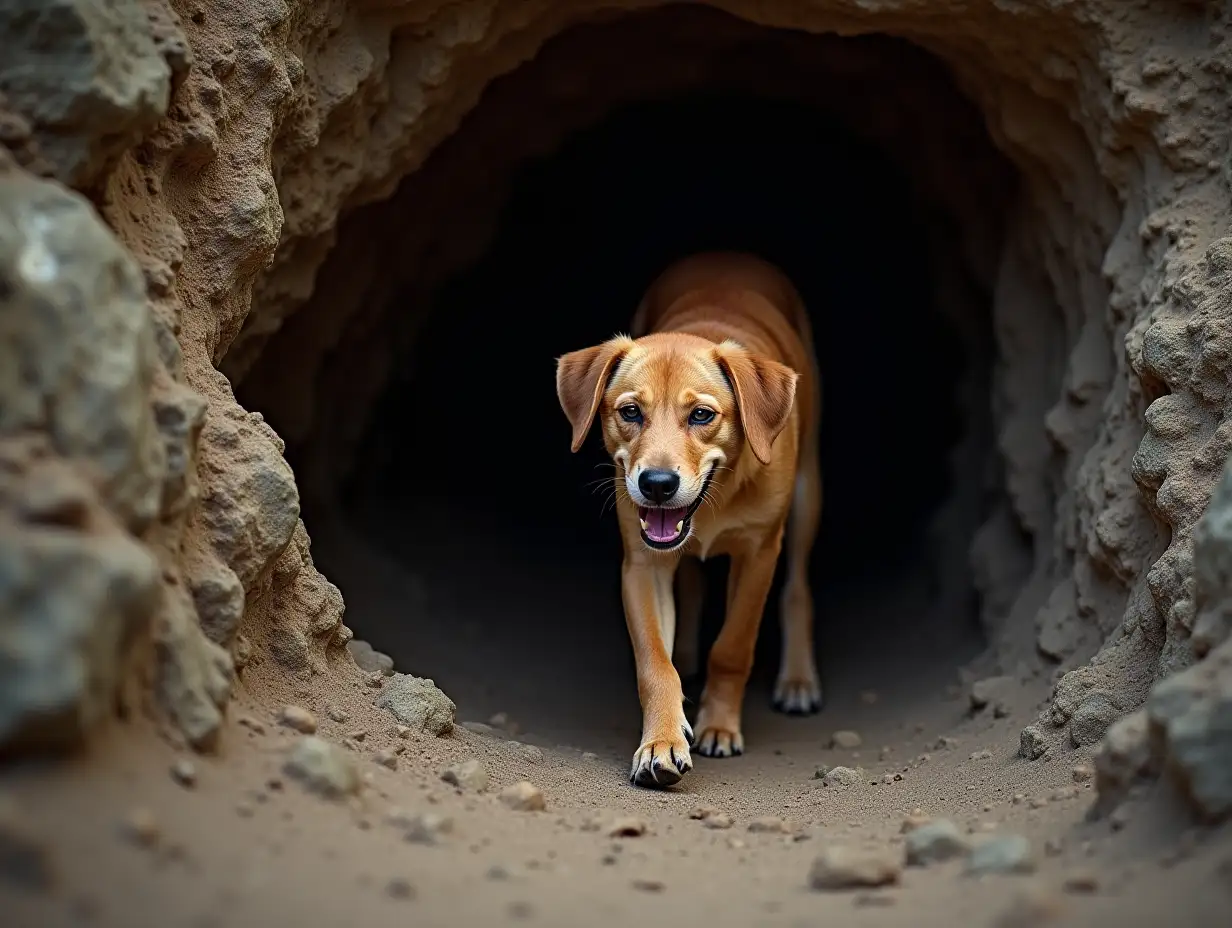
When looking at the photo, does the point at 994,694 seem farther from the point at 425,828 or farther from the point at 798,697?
the point at 425,828

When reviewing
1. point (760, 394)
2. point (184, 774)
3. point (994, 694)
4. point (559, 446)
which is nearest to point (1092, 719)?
point (994, 694)

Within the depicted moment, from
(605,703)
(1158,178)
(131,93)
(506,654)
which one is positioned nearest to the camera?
(131,93)

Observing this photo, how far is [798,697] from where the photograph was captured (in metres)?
6.21

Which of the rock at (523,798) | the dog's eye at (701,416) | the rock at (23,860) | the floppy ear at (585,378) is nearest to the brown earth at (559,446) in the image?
the rock at (23,860)

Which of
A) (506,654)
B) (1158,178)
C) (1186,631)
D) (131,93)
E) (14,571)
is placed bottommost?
(14,571)

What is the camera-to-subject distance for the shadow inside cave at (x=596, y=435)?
703 cm

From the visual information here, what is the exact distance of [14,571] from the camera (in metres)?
2.63

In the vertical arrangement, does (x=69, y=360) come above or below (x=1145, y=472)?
below

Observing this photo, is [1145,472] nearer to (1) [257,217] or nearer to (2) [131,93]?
(1) [257,217]

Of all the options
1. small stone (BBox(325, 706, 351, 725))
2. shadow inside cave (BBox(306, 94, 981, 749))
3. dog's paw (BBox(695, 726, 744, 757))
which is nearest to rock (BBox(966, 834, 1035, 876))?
small stone (BBox(325, 706, 351, 725))

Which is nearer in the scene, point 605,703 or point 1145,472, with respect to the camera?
point 1145,472

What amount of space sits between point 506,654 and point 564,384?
1984mm

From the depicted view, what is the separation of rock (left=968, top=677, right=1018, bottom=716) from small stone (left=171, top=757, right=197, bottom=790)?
312 cm

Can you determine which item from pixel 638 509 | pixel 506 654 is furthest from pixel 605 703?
pixel 638 509
